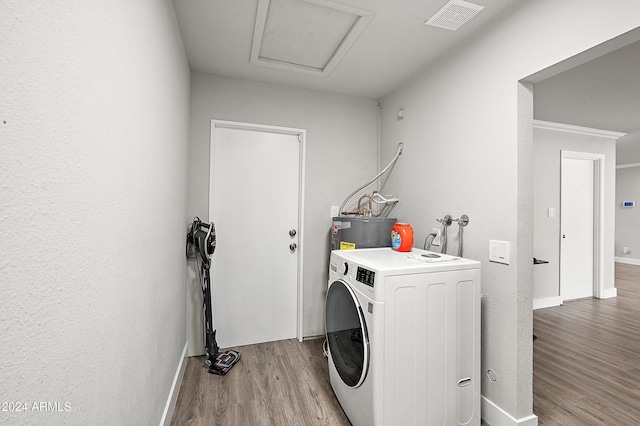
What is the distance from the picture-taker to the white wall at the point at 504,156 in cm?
143

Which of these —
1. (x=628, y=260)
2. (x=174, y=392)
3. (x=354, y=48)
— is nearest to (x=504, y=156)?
(x=354, y=48)

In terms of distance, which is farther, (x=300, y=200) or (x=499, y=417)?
(x=300, y=200)

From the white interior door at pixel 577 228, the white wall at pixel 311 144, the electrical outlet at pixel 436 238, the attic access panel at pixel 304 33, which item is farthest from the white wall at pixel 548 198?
the attic access panel at pixel 304 33

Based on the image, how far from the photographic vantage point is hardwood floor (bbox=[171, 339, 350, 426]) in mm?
1721

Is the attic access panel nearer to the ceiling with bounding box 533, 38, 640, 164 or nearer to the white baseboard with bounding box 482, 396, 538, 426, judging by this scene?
the ceiling with bounding box 533, 38, 640, 164

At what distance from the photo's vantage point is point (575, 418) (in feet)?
5.62

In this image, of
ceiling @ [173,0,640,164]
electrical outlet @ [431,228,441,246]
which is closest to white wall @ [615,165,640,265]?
ceiling @ [173,0,640,164]

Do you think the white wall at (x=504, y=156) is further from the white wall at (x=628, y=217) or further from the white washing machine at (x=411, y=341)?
the white wall at (x=628, y=217)

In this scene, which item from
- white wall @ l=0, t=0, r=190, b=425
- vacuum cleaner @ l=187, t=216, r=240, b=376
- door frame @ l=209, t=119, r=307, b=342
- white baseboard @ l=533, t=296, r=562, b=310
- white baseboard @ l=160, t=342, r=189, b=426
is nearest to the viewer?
white wall @ l=0, t=0, r=190, b=425

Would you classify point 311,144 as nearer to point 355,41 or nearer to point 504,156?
point 355,41

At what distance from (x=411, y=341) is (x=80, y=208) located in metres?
1.47

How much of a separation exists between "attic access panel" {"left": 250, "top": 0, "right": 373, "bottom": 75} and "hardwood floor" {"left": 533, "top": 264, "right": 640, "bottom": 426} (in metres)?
2.73

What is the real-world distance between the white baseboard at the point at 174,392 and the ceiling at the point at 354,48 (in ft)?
7.58

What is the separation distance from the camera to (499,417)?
1645 mm
